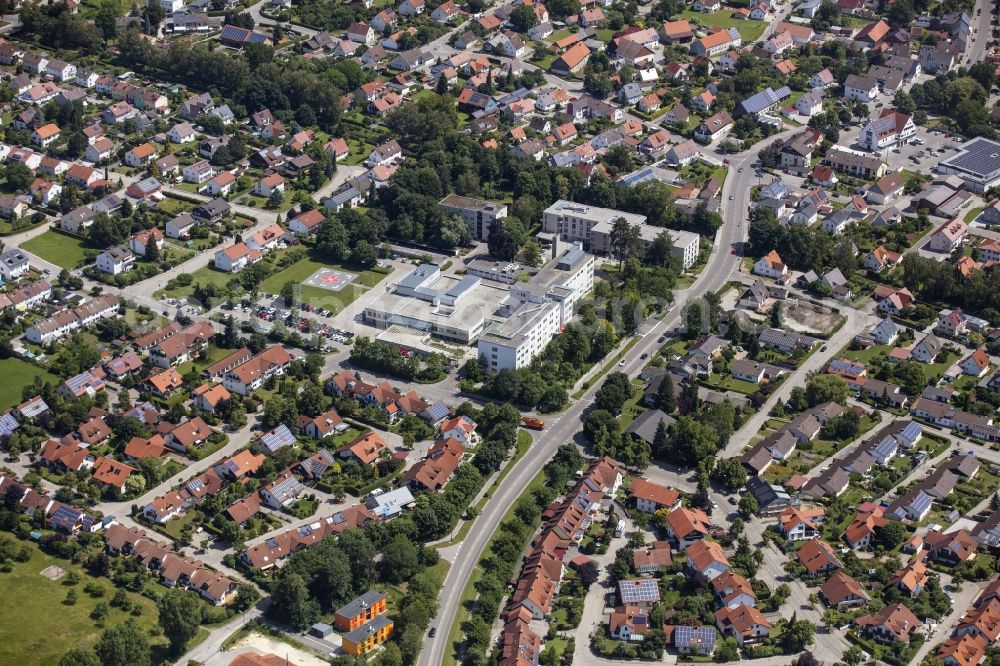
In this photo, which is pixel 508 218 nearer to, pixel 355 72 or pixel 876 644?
pixel 355 72

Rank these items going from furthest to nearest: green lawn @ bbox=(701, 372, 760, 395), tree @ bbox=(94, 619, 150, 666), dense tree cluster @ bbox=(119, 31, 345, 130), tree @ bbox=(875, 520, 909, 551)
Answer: dense tree cluster @ bbox=(119, 31, 345, 130)
green lawn @ bbox=(701, 372, 760, 395)
tree @ bbox=(875, 520, 909, 551)
tree @ bbox=(94, 619, 150, 666)

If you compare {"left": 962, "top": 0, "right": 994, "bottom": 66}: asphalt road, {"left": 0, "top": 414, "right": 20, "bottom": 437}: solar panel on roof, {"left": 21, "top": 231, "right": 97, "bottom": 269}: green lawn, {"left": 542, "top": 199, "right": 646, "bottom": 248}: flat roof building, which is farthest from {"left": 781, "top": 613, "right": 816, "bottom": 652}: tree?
{"left": 962, "top": 0, "right": 994, "bottom": 66}: asphalt road

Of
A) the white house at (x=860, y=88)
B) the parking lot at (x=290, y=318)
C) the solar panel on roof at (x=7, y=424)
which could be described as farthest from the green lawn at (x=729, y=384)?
the white house at (x=860, y=88)

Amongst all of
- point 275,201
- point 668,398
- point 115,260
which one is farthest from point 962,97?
point 115,260

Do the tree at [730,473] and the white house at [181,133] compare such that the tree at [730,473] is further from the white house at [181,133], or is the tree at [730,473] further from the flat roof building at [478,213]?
the white house at [181,133]

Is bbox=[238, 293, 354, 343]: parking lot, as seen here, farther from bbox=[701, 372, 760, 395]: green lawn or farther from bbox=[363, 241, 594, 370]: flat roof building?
bbox=[701, 372, 760, 395]: green lawn

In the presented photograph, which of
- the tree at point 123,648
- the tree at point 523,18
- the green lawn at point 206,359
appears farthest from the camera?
the tree at point 523,18

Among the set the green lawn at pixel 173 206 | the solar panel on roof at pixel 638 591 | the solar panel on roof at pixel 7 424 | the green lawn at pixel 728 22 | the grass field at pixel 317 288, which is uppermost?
the green lawn at pixel 728 22
